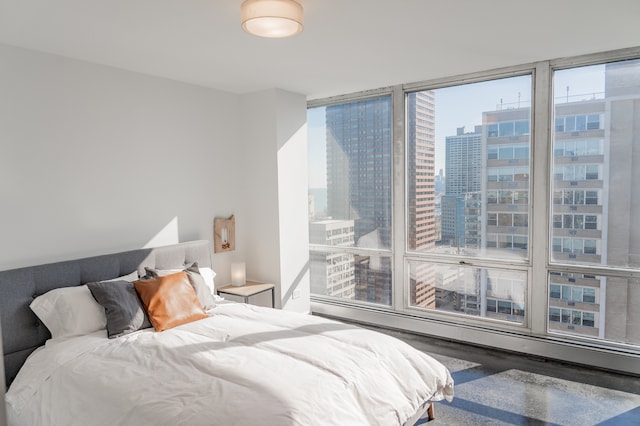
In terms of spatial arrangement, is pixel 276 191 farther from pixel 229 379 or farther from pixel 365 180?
pixel 229 379

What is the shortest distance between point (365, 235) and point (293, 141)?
4.54ft

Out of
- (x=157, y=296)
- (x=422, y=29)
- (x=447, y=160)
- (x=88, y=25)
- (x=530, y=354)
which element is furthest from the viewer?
(x=447, y=160)

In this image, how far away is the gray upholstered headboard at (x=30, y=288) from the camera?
8.76 feet

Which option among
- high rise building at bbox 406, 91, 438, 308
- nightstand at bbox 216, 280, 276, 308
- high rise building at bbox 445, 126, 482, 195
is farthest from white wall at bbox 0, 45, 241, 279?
high rise building at bbox 445, 126, 482, 195

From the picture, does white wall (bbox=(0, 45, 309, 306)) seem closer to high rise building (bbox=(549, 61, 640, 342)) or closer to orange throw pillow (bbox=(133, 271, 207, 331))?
orange throw pillow (bbox=(133, 271, 207, 331))

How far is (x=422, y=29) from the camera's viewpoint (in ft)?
8.89

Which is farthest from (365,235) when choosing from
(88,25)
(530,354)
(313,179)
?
→ (88,25)

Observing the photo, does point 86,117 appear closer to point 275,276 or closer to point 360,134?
point 275,276

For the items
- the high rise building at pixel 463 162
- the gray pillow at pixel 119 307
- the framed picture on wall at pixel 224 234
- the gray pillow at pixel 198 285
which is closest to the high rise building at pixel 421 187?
the high rise building at pixel 463 162

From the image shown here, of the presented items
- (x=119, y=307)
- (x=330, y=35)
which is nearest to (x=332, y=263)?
(x=119, y=307)

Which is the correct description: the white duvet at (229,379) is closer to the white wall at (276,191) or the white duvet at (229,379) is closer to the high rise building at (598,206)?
the white wall at (276,191)

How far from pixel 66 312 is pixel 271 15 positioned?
2350 millimetres

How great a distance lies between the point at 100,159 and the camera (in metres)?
3.33

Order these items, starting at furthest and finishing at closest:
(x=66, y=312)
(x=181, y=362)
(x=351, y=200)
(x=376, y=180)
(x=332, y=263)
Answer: (x=332, y=263) < (x=351, y=200) < (x=376, y=180) < (x=66, y=312) < (x=181, y=362)
